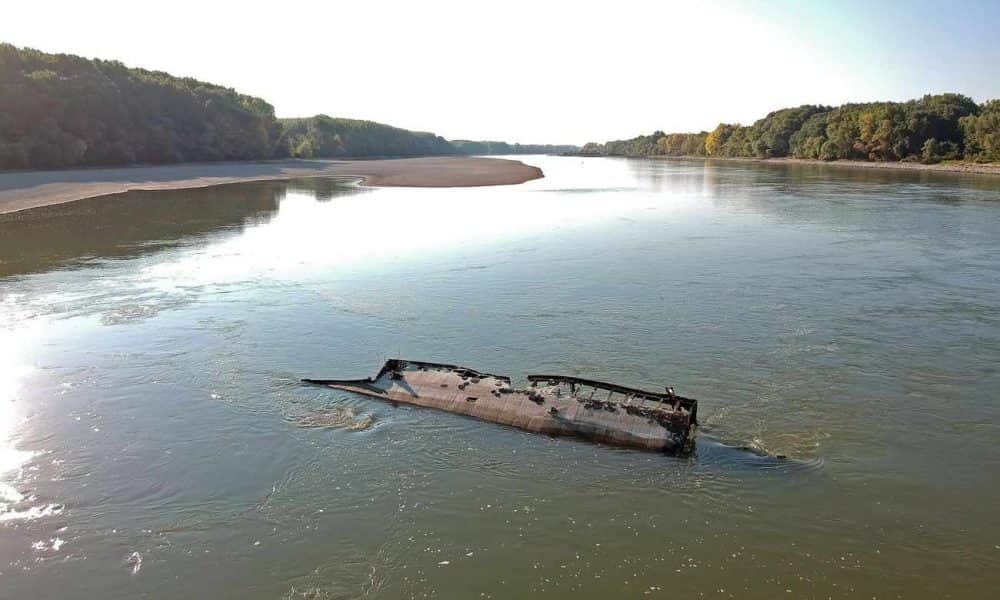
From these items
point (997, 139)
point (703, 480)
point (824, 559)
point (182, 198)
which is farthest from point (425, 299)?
point (997, 139)

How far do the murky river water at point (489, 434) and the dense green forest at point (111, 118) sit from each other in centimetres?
5336

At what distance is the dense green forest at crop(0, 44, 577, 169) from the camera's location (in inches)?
2901

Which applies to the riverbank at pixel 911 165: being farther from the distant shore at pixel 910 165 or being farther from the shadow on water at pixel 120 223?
the shadow on water at pixel 120 223

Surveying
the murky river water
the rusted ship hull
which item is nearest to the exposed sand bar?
the murky river water

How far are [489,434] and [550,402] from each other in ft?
4.96

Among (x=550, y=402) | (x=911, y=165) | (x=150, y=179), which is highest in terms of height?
(x=911, y=165)

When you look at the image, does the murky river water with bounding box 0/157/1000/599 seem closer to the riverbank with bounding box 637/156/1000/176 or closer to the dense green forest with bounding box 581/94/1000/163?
the riverbank with bounding box 637/156/1000/176

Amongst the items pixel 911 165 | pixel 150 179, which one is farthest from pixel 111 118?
pixel 911 165

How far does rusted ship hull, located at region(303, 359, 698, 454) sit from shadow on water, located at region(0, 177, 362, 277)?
73.9ft

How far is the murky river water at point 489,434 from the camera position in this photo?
965cm

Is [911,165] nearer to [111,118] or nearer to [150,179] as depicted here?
[150,179]

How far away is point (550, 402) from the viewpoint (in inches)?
555

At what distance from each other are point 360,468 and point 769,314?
15614 mm

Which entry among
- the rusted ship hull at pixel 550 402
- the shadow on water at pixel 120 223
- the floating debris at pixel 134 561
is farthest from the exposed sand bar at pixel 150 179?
the floating debris at pixel 134 561
